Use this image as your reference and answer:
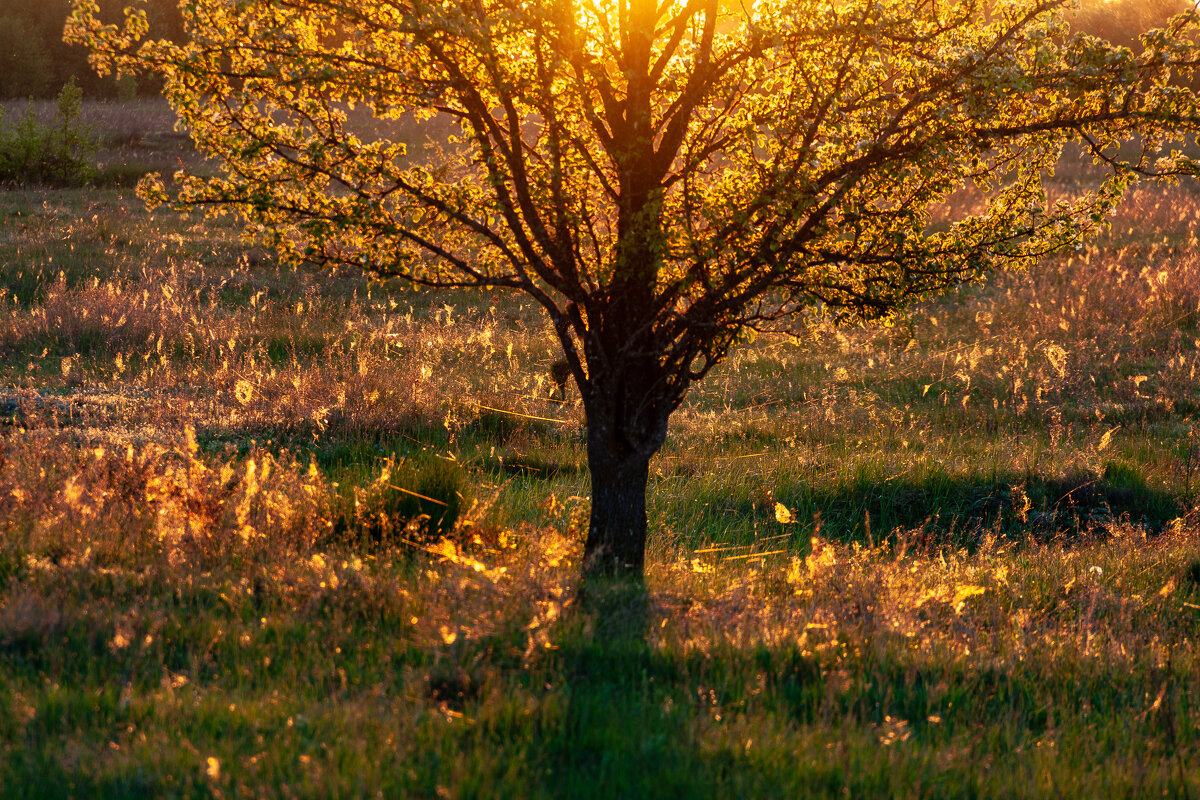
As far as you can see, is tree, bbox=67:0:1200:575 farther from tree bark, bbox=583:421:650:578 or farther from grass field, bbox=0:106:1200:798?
grass field, bbox=0:106:1200:798

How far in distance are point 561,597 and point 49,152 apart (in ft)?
99.8

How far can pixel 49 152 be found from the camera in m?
27.2

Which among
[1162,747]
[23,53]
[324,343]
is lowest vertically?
[1162,747]

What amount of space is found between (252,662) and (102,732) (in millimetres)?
676

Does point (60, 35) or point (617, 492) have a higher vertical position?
point (60, 35)

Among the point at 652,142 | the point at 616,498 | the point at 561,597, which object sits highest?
the point at 652,142

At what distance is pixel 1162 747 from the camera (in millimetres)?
3516

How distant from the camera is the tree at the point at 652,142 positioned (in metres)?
4.55

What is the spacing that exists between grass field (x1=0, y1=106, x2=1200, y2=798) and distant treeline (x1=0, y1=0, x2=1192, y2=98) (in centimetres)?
3812

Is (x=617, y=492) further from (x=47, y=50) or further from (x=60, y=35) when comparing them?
(x=47, y=50)

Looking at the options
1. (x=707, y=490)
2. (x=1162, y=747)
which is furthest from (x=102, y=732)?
(x=707, y=490)

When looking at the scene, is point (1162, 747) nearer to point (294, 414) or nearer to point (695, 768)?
point (695, 768)

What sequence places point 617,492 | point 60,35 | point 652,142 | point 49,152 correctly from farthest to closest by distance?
point 60,35
point 49,152
point 617,492
point 652,142

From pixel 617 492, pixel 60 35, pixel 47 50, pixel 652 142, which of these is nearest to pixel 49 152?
pixel 60 35
